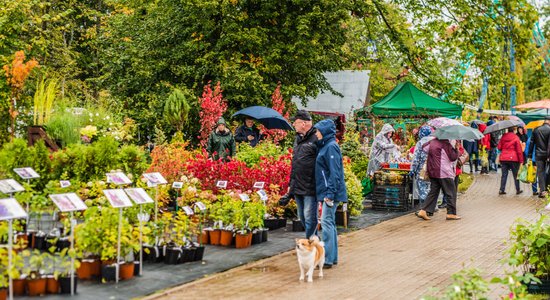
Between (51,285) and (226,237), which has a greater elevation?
(226,237)

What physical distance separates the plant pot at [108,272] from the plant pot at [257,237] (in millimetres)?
3057

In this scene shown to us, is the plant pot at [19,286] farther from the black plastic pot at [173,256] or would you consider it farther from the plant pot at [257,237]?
the plant pot at [257,237]

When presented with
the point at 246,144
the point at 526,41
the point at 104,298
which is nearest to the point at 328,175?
the point at 104,298

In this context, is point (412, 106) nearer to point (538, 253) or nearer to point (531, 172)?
point (531, 172)

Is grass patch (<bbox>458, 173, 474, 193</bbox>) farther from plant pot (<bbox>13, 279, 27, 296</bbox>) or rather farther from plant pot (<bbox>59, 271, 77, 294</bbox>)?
plant pot (<bbox>13, 279, 27, 296</bbox>)

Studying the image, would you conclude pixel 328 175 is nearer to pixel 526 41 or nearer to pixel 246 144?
pixel 246 144

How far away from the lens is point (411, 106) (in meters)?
19.1

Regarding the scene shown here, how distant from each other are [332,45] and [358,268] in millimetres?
15074

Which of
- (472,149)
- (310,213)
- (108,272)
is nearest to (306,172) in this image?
(310,213)

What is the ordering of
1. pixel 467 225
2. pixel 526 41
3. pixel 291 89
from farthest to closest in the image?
1. pixel 291 89
2. pixel 526 41
3. pixel 467 225

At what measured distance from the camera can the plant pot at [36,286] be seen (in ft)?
22.7

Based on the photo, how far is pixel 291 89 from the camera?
21641 mm

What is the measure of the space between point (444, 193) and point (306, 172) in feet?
18.4

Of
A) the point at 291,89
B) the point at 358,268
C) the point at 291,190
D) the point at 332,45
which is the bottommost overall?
the point at 358,268
